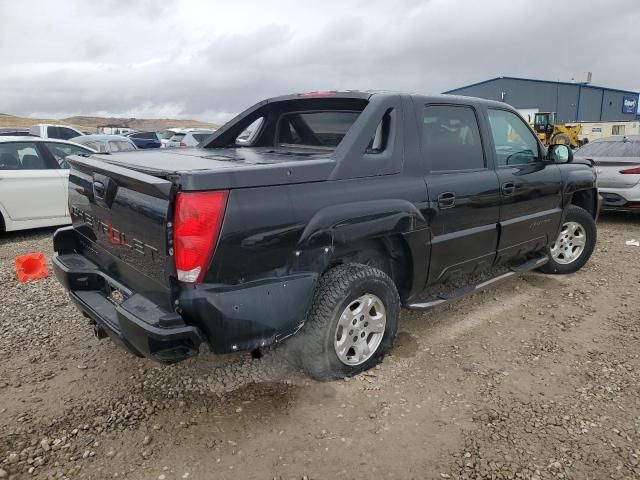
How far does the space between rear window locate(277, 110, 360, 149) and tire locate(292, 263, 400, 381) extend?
1141 mm

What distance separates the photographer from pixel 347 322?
3.08 m

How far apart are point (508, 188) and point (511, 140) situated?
0.57 meters

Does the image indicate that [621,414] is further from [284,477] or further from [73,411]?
[73,411]

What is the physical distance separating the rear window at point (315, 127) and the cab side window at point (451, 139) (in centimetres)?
54

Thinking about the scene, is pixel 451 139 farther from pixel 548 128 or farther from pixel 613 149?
pixel 548 128

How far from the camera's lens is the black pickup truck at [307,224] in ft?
7.97

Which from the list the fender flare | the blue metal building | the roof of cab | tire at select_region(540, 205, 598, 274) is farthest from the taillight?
the blue metal building

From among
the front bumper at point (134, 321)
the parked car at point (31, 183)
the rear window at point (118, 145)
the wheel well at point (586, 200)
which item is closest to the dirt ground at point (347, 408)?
the front bumper at point (134, 321)

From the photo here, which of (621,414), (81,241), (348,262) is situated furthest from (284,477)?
(81,241)

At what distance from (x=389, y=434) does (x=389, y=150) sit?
1722mm

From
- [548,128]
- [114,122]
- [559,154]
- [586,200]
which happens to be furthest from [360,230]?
[114,122]

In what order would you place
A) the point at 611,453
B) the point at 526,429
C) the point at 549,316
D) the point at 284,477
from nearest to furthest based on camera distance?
the point at 284,477, the point at 611,453, the point at 526,429, the point at 549,316

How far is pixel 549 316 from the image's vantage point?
14.1 ft

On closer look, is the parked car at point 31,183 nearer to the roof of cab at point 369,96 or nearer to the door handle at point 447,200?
the roof of cab at point 369,96
